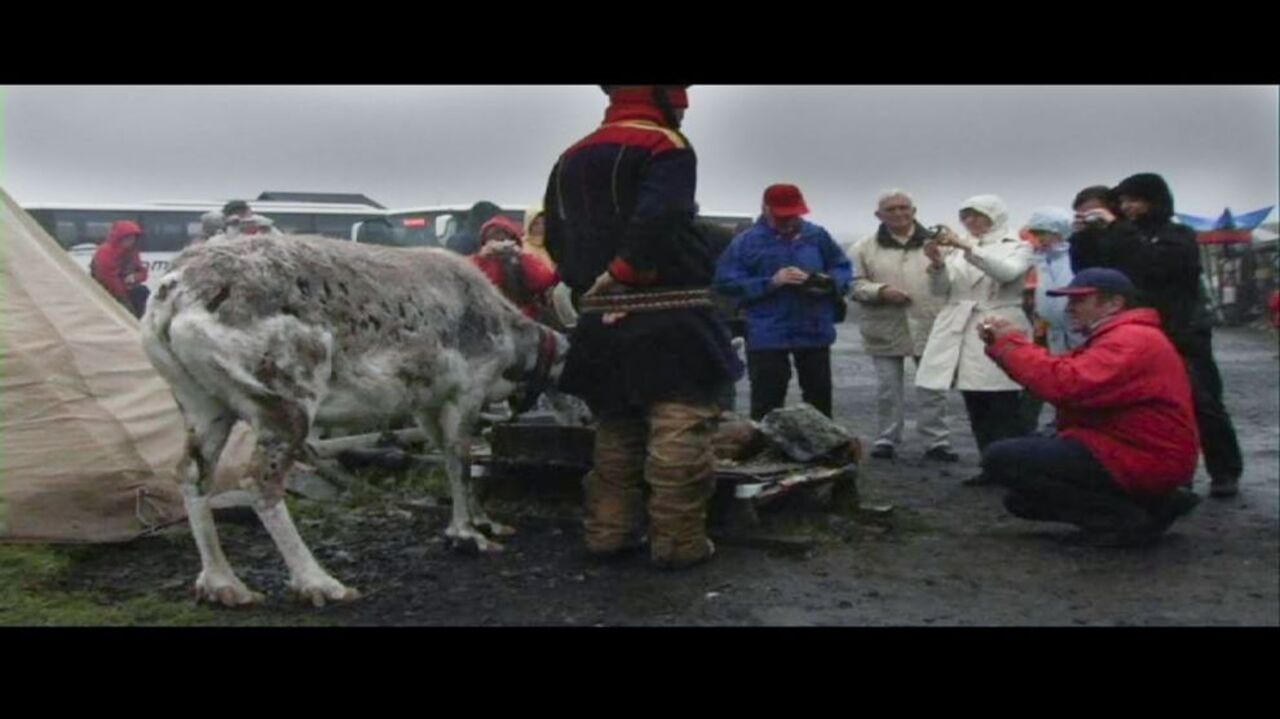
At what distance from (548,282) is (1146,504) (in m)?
3.42

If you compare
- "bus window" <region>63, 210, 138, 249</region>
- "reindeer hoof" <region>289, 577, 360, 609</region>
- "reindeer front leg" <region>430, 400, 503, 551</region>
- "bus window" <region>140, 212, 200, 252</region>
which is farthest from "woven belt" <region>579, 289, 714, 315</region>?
"bus window" <region>140, 212, 200, 252</region>

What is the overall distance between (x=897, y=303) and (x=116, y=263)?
6.35m

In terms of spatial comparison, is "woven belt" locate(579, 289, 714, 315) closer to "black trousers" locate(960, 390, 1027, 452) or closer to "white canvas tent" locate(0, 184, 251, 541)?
"white canvas tent" locate(0, 184, 251, 541)

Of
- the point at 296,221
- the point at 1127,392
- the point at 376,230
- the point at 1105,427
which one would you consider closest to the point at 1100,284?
the point at 1127,392

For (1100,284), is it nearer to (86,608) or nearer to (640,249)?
(640,249)

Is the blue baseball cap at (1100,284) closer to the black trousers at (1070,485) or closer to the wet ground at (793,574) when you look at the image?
the black trousers at (1070,485)

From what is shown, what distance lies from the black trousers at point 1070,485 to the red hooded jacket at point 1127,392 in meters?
0.07

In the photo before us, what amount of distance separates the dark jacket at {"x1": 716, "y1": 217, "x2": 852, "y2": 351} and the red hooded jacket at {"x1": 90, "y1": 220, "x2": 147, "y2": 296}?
5122 millimetres

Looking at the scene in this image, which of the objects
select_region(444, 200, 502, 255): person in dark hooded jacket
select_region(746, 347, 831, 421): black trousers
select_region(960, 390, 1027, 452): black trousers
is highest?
select_region(444, 200, 502, 255): person in dark hooded jacket

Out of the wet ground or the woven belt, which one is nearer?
the wet ground

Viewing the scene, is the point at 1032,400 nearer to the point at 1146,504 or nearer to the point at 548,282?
the point at 1146,504

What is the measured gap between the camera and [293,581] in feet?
16.7

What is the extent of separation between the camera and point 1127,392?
19.1 feet

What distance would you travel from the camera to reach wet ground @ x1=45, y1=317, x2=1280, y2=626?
507 centimetres
